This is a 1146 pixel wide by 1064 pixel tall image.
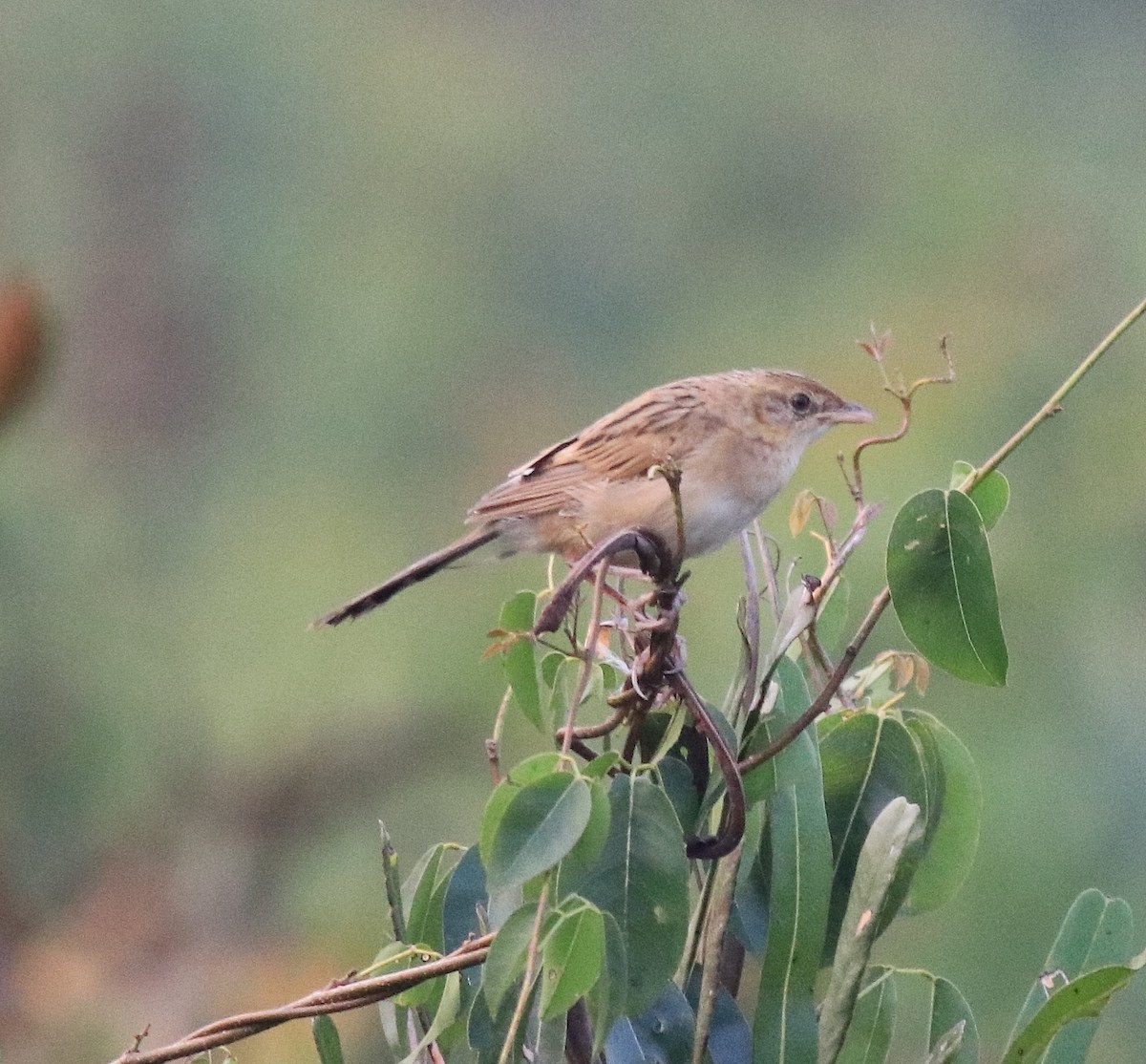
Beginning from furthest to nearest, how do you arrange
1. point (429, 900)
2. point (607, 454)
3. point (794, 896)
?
point (607, 454)
point (429, 900)
point (794, 896)

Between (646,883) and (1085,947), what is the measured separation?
0.48 metres

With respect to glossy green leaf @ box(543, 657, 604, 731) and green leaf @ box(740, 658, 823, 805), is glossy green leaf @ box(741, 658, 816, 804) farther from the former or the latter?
glossy green leaf @ box(543, 657, 604, 731)

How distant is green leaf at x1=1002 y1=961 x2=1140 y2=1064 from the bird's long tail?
85 cm

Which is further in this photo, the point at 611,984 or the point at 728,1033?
the point at 728,1033

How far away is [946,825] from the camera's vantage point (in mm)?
1132

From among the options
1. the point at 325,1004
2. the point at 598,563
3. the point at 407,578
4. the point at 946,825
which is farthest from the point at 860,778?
the point at 407,578

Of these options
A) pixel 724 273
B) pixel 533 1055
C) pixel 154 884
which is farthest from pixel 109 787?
pixel 533 1055

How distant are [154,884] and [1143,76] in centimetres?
287

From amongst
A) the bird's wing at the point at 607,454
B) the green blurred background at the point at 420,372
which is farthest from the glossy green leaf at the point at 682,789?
the green blurred background at the point at 420,372

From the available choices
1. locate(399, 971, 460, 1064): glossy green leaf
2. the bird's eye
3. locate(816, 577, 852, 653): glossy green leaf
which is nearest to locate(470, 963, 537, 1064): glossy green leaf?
locate(399, 971, 460, 1064): glossy green leaf

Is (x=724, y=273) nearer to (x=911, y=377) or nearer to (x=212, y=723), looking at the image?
(x=911, y=377)

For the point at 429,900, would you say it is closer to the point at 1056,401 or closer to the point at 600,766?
the point at 600,766

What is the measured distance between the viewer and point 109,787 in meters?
2.85

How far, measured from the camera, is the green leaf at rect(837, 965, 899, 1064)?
42.9 inches
